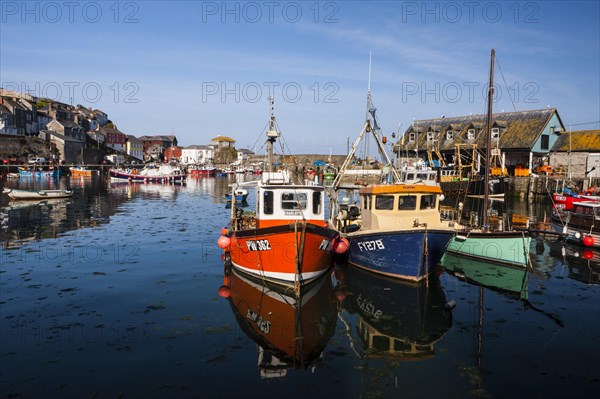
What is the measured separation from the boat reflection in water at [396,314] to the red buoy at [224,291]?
431 cm

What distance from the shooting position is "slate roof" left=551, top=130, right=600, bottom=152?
54.5 metres

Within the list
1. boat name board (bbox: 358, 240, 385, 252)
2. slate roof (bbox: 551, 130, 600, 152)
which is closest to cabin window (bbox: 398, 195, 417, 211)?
boat name board (bbox: 358, 240, 385, 252)

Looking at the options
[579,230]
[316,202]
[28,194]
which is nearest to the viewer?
[316,202]

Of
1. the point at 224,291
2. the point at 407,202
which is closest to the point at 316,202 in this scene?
the point at 407,202

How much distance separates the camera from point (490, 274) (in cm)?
1944

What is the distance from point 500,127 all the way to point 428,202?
48.1 meters

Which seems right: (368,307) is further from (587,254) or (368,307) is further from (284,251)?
(587,254)

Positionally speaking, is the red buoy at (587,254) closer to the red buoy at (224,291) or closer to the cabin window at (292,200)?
the cabin window at (292,200)

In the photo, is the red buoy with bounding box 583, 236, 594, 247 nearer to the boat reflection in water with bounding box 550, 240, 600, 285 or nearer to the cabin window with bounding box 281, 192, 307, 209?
the boat reflection in water with bounding box 550, 240, 600, 285

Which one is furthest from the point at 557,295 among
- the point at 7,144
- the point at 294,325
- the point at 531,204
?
the point at 7,144

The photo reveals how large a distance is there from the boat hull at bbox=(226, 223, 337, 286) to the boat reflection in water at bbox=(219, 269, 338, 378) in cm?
56

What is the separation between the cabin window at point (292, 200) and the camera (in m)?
18.0

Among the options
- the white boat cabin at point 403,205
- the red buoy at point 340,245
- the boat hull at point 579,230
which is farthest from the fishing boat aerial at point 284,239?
the boat hull at point 579,230

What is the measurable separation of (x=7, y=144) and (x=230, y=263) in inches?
3903
